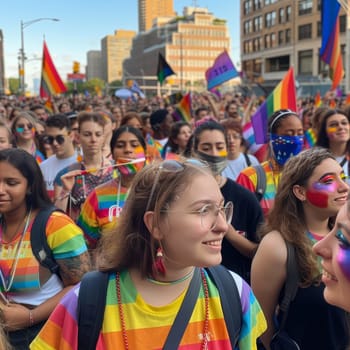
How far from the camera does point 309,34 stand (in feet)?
187

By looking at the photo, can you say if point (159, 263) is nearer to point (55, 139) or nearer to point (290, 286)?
point (290, 286)

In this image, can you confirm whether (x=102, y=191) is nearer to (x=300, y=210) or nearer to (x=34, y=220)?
(x=34, y=220)

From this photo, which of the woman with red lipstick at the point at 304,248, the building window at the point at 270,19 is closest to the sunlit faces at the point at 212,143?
the woman with red lipstick at the point at 304,248

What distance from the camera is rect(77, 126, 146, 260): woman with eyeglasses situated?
3592 mm

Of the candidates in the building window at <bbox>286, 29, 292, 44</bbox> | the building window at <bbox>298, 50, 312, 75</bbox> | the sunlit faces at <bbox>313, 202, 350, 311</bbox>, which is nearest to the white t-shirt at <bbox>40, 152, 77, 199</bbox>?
the sunlit faces at <bbox>313, 202, 350, 311</bbox>

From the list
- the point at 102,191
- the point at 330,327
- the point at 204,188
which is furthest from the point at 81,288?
the point at 102,191

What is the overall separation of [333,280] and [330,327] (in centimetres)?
117

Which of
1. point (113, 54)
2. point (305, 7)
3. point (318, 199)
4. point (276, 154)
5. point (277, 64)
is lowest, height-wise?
point (318, 199)

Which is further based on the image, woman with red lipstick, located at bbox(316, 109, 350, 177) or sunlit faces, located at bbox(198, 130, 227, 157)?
woman with red lipstick, located at bbox(316, 109, 350, 177)

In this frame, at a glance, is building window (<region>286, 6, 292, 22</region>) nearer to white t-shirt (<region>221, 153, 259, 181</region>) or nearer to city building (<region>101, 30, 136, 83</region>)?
white t-shirt (<region>221, 153, 259, 181</region>)

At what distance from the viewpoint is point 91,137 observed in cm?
510

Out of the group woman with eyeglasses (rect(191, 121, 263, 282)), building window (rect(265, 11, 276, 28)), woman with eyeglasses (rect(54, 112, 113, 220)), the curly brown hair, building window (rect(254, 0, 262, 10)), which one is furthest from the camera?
building window (rect(254, 0, 262, 10))

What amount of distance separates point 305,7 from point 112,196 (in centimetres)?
5864

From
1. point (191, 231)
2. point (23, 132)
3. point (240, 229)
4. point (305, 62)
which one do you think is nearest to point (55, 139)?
point (23, 132)
